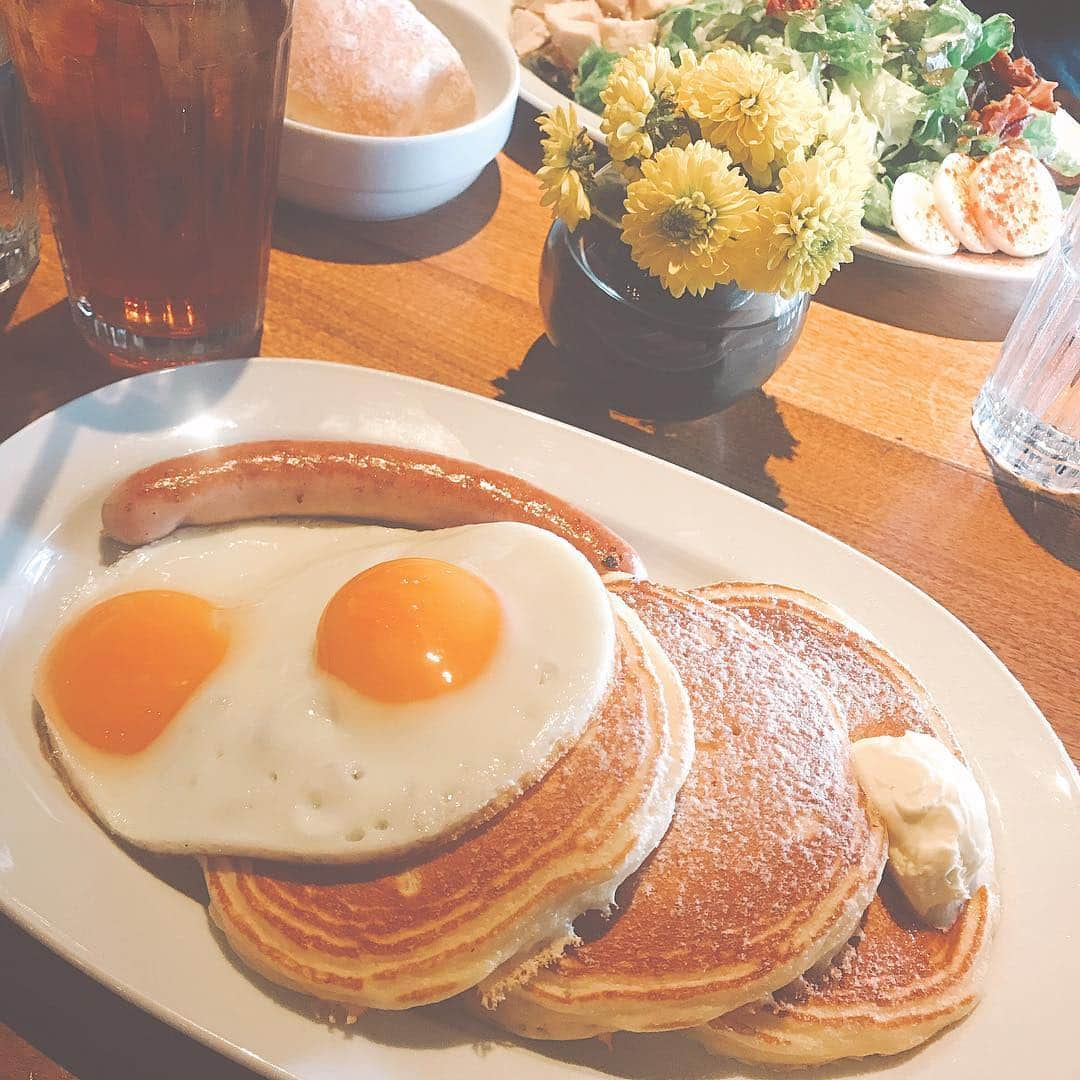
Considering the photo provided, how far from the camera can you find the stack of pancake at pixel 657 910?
1.18m

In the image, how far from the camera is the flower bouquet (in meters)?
1.60

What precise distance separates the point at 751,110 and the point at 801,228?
21 cm

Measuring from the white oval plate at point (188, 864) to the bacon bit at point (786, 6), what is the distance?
1.95 meters

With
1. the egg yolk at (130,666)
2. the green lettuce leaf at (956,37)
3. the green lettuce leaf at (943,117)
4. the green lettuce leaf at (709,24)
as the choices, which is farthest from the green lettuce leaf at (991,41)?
the egg yolk at (130,666)

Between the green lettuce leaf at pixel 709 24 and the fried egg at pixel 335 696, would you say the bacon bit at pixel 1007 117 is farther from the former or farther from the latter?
the fried egg at pixel 335 696

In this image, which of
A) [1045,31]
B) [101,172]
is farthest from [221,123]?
[1045,31]

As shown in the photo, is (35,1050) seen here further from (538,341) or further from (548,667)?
(538,341)

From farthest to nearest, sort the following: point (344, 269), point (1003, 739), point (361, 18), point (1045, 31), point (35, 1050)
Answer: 1. point (1045, 31)
2. point (344, 269)
3. point (361, 18)
4. point (1003, 739)
5. point (35, 1050)

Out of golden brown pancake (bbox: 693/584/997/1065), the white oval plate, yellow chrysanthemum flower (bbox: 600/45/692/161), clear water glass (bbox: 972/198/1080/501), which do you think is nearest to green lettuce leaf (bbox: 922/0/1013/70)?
clear water glass (bbox: 972/198/1080/501)

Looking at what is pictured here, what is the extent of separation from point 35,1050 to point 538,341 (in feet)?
5.37

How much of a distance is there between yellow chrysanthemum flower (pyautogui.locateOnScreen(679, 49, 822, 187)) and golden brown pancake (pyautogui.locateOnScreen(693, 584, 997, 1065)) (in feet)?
2.84

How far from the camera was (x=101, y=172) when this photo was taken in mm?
1667

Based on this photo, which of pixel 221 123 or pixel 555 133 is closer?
pixel 221 123

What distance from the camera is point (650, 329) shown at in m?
1.88
